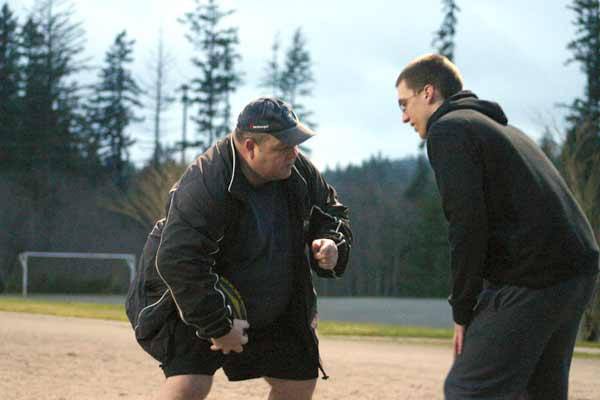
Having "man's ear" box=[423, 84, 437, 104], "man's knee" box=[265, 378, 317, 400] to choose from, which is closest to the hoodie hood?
"man's ear" box=[423, 84, 437, 104]

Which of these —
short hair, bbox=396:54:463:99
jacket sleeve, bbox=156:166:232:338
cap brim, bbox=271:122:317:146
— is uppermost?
short hair, bbox=396:54:463:99

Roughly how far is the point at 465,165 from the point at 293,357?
1.30 metres

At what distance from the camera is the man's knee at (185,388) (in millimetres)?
4027

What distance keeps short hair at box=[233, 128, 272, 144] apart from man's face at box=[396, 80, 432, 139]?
0.61 metres

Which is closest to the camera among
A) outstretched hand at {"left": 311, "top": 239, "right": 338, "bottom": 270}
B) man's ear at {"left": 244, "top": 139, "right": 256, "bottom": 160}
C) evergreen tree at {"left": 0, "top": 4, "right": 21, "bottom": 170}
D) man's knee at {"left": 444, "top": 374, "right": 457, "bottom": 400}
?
man's knee at {"left": 444, "top": 374, "right": 457, "bottom": 400}

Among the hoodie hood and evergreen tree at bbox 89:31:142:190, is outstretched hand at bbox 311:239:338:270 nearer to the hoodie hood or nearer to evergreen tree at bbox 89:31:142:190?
the hoodie hood

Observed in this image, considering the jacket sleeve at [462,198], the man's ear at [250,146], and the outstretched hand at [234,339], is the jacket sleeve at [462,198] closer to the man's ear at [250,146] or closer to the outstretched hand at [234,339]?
the man's ear at [250,146]

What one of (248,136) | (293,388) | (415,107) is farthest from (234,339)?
(415,107)

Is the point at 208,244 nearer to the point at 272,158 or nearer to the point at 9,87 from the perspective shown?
the point at 272,158

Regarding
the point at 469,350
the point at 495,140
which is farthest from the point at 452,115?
the point at 469,350

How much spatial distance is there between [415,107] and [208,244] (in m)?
1.06

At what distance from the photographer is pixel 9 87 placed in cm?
4356

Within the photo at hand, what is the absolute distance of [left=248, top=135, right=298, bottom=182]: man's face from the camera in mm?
4012

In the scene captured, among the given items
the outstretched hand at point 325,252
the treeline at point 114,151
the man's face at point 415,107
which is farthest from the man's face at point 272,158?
the treeline at point 114,151
